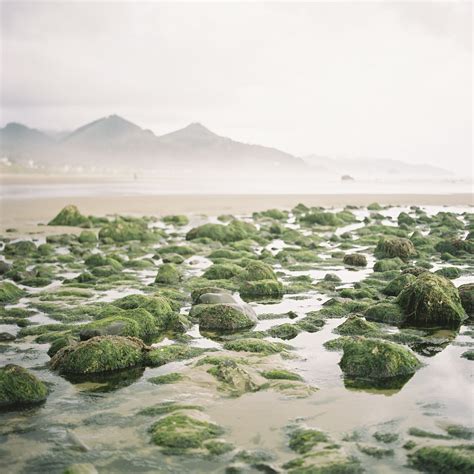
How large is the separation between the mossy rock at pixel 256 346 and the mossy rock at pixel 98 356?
5.35 feet

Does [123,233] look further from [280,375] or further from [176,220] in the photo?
[280,375]

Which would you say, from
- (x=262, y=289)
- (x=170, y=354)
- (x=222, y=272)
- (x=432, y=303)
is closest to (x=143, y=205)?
(x=222, y=272)

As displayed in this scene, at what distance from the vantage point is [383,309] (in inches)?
453

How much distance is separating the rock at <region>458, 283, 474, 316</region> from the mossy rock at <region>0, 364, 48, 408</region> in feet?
28.8

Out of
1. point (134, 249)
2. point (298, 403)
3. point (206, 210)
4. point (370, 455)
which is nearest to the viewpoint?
point (370, 455)

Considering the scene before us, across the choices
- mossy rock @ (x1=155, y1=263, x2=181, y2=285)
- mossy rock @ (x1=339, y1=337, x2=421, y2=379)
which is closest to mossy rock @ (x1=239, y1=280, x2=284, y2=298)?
mossy rock @ (x1=155, y1=263, x2=181, y2=285)

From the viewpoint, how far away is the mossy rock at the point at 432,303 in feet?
36.4

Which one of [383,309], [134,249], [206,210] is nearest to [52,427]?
[383,309]

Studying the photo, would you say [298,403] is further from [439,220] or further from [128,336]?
[439,220]

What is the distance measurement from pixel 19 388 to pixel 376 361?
5.23 meters

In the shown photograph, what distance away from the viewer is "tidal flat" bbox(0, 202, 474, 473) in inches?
241

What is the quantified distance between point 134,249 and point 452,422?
1578 cm

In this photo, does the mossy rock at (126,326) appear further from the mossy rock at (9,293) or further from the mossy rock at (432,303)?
the mossy rock at (432,303)

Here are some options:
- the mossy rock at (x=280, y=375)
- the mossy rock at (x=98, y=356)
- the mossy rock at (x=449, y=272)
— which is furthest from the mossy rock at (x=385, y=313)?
the mossy rock at (x=98, y=356)
